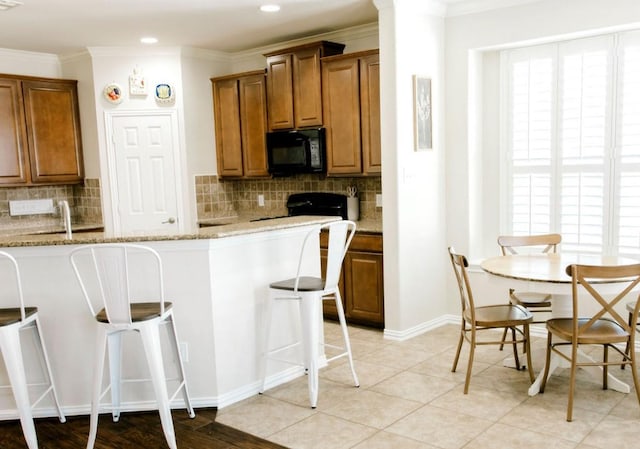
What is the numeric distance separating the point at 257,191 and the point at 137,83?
1.66m

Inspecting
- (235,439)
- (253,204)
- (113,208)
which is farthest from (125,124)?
(235,439)

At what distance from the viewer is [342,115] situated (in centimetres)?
509

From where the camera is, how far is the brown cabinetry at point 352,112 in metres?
4.88

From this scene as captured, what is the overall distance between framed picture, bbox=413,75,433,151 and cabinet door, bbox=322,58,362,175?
0.59 meters

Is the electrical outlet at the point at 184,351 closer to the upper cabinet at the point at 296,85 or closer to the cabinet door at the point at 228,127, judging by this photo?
the upper cabinet at the point at 296,85

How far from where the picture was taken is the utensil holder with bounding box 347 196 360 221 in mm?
5430

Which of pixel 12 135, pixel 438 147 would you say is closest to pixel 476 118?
pixel 438 147

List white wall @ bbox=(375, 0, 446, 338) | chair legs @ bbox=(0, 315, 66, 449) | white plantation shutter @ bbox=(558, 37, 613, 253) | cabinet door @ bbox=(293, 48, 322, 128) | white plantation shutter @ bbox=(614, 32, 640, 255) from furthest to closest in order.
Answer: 1. cabinet door @ bbox=(293, 48, 322, 128)
2. white wall @ bbox=(375, 0, 446, 338)
3. white plantation shutter @ bbox=(558, 37, 613, 253)
4. white plantation shutter @ bbox=(614, 32, 640, 255)
5. chair legs @ bbox=(0, 315, 66, 449)

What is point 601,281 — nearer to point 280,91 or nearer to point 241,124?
point 280,91

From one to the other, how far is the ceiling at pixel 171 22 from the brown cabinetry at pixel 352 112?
1.37 feet

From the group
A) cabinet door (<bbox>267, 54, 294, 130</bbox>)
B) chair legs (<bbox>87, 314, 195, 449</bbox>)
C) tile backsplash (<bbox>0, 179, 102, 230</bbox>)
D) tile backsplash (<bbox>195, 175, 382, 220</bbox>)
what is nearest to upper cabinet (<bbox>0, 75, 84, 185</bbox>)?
tile backsplash (<bbox>0, 179, 102, 230</bbox>)

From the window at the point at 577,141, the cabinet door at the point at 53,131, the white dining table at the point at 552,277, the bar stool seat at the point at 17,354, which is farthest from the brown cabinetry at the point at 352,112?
the bar stool seat at the point at 17,354

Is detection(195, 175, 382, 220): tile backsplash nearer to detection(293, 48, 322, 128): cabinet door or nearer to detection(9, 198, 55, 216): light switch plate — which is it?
detection(293, 48, 322, 128): cabinet door

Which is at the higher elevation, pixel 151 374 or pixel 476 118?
pixel 476 118
